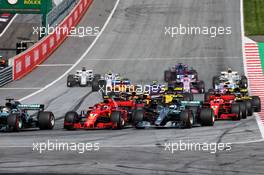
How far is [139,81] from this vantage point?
45.2 m

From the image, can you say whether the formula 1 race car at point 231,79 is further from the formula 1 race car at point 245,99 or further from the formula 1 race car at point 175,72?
the formula 1 race car at point 245,99

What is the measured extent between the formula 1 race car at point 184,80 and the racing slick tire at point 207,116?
1008 cm

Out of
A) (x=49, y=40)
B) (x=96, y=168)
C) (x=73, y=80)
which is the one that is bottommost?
(x=96, y=168)

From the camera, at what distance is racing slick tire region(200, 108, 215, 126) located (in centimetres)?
2886

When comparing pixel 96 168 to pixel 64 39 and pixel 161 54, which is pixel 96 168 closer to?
pixel 161 54

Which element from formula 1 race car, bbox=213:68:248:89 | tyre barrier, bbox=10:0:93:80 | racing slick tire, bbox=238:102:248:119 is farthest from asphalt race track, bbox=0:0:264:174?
formula 1 race car, bbox=213:68:248:89

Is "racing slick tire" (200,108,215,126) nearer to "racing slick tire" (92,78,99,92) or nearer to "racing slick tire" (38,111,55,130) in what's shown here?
"racing slick tire" (38,111,55,130)

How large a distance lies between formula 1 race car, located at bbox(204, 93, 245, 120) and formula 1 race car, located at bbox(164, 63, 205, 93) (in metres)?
7.37

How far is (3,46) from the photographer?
59.9 metres

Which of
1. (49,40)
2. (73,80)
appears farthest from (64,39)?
(73,80)

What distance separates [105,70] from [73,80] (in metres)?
5.75

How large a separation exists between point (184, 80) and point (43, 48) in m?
15.4

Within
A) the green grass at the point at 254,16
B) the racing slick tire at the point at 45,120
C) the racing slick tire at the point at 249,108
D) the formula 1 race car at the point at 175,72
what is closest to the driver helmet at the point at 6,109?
the racing slick tire at the point at 45,120

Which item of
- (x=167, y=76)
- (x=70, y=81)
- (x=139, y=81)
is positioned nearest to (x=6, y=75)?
(x=70, y=81)
